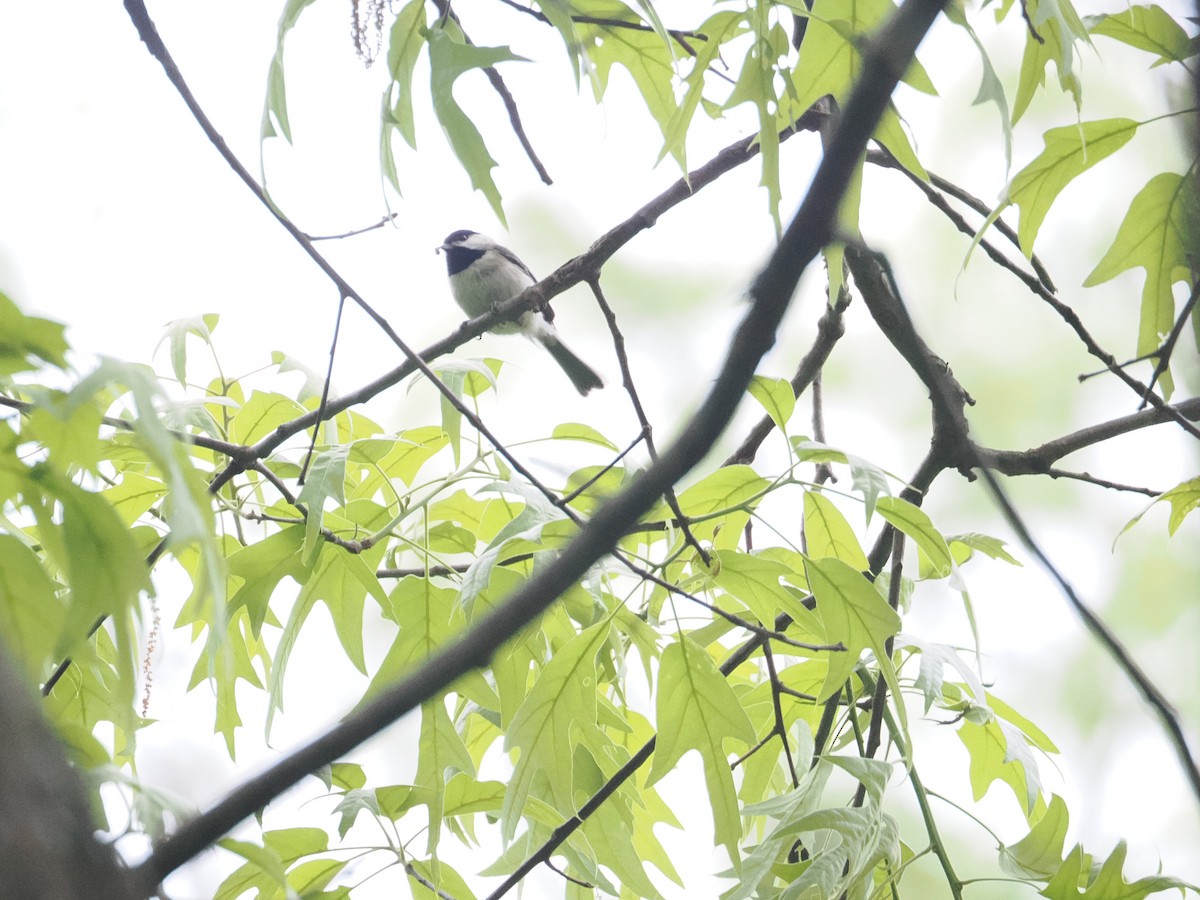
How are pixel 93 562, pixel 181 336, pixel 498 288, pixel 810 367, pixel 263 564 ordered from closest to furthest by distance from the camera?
pixel 93 562, pixel 263 564, pixel 181 336, pixel 810 367, pixel 498 288

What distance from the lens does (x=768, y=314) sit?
1.77 ft

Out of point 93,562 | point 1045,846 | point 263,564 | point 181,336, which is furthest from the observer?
point 181,336

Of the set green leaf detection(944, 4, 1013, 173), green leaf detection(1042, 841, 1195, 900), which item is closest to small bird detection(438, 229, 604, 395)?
green leaf detection(944, 4, 1013, 173)

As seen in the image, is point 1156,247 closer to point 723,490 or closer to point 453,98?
point 723,490

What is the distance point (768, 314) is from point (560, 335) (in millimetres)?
4022

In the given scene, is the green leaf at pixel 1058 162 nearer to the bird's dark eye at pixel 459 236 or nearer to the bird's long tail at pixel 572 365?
the bird's long tail at pixel 572 365

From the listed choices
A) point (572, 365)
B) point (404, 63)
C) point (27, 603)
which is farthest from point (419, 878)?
point (572, 365)

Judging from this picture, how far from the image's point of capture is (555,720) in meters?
1.24

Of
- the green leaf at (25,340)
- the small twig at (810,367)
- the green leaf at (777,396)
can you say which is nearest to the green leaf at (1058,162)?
the green leaf at (777,396)

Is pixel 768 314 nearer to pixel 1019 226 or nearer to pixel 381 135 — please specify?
pixel 381 135

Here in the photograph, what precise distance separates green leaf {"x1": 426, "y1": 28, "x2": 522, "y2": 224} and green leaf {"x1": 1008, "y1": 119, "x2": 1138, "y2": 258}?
2.42 ft

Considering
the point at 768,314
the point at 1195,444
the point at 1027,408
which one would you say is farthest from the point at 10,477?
the point at 1027,408

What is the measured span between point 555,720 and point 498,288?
356cm

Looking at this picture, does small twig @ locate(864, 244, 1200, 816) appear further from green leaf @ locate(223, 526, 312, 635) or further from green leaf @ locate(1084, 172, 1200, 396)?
green leaf @ locate(223, 526, 312, 635)
